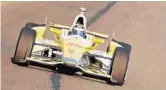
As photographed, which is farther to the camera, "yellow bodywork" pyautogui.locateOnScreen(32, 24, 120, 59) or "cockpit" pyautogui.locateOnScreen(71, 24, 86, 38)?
"cockpit" pyautogui.locateOnScreen(71, 24, 86, 38)

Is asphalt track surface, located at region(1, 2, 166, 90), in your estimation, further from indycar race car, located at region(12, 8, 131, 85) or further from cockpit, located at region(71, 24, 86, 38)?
cockpit, located at region(71, 24, 86, 38)

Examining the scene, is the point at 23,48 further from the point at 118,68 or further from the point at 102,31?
the point at 102,31

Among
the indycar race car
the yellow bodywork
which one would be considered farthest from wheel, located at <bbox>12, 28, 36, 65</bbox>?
the yellow bodywork

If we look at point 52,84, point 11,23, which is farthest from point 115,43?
point 11,23

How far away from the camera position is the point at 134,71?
570 inches

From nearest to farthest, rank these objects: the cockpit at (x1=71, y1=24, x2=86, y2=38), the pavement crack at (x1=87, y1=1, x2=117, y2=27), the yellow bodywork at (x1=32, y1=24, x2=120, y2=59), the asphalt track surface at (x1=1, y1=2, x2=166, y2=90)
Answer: the asphalt track surface at (x1=1, y1=2, x2=166, y2=90) → the yellow bodywork at (x1=32, y1=24, x2=120, y2=59) → the cockpit at (x1=71, y1=24, x2=86, y2=38) → the pavement crack at (x1=87, y1=1, x2=117, y2=27)

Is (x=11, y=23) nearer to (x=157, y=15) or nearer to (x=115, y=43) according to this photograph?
(x=115, y=43)

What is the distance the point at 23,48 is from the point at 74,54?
3.59 feet

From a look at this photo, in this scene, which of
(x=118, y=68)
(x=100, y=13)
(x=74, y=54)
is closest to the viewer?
(x=74, y=54)

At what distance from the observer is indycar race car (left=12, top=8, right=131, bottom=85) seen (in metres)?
12.1

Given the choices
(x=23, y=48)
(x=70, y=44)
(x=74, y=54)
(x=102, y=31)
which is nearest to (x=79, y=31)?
(x=70, y=44)

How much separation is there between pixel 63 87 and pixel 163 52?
8252 mm

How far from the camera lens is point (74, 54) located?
39.2 ft

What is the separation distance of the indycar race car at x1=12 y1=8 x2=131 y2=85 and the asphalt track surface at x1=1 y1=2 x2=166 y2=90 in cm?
23
